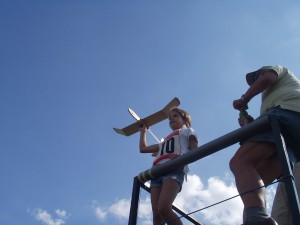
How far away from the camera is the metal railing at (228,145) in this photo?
1436mm

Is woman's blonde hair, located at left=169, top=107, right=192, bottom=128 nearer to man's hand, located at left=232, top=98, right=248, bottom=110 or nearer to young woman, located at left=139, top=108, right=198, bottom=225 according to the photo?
young woman, located at left=139, top=108, right=198, bottom=225

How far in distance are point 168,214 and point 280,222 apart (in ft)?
2.79

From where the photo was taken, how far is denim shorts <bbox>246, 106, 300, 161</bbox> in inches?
72.6

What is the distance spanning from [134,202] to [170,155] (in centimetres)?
132

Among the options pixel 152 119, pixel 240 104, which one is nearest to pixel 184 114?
pixel 152 119

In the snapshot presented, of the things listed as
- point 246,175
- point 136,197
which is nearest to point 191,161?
point 246,175

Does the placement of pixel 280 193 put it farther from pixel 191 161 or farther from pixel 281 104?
pixel 191 161

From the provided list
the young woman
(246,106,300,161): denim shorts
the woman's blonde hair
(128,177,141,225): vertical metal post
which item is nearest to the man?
(246,106,300,161): denim shorts

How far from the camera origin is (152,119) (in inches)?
169

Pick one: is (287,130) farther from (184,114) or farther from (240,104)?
(184,114)

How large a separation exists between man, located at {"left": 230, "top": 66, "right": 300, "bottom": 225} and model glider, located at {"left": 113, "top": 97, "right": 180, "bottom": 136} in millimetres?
1848

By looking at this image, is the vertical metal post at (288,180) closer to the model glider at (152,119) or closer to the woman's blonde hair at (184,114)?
the woman's blonde hair at (184,114)

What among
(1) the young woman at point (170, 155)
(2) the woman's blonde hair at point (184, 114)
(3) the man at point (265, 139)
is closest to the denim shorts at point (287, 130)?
(3) the man at point (265, 139)

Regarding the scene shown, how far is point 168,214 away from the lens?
268 cm
